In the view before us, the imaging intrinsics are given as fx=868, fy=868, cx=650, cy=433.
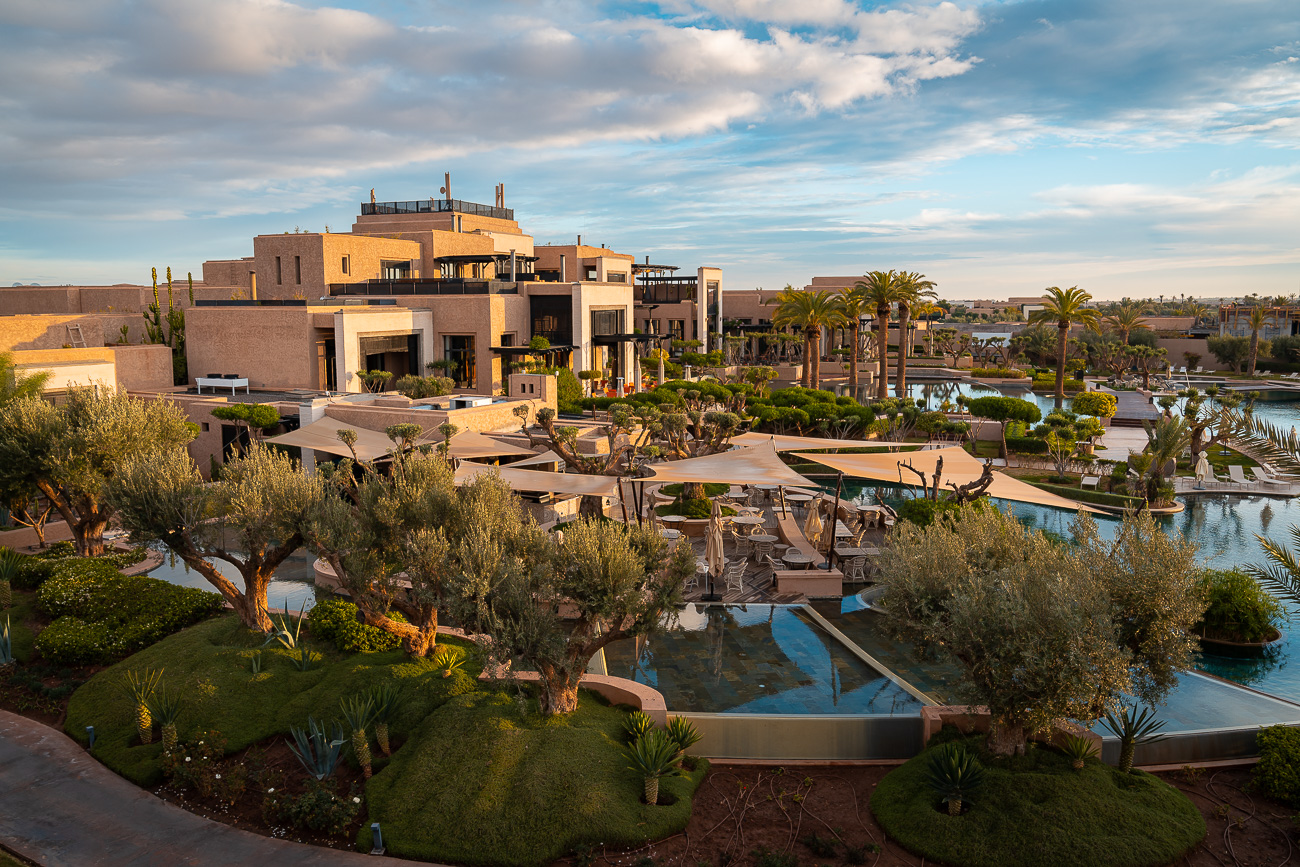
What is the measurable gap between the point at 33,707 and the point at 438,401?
16009mm

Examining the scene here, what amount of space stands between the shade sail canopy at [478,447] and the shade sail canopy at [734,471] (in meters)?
4.45

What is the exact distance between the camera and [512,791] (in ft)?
31.9

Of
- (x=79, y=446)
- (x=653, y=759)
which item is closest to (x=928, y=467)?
(x=653, y=759)

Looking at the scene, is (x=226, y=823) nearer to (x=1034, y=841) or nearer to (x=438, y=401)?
(x=1034, y=841)

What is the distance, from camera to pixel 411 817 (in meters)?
9.59

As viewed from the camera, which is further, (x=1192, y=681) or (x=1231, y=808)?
(x=1192, y=681)

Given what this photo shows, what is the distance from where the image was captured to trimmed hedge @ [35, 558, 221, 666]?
46.6 feet

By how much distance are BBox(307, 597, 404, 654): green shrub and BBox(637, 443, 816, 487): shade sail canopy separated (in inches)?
234

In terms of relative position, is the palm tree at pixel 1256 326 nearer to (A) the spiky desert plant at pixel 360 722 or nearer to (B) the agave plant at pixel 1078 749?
(B) the agave plant at pixel 1078 749

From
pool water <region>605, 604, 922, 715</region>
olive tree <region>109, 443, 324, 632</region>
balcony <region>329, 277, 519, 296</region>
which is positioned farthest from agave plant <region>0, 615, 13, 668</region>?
balcony <region>329, 277, 519, 296</region>

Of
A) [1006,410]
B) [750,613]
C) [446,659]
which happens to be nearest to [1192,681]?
[750,613]

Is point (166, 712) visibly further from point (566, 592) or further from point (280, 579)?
point (280, 579)

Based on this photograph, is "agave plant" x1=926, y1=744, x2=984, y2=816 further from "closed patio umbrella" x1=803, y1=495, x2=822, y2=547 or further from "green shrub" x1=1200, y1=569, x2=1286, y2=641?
"closed patio umbrella" x1=803, y1=495, x2=822, y2=547

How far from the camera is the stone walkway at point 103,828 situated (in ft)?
30.0
